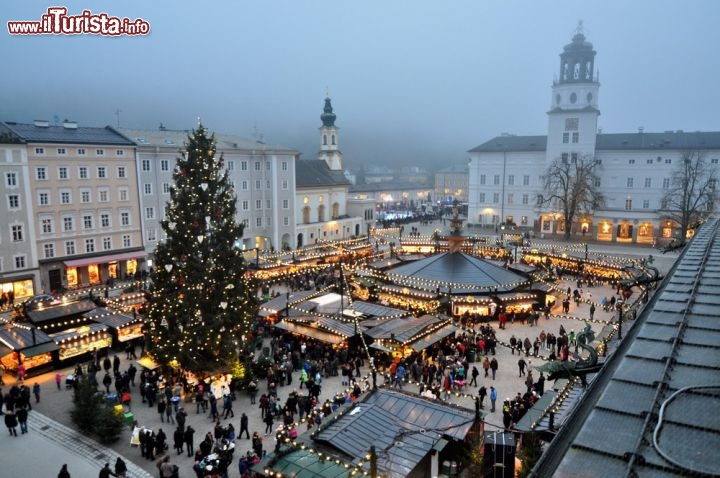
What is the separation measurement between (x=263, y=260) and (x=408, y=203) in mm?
83463

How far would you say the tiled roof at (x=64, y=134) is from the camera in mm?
33531

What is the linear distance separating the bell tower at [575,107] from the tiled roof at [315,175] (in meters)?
27.5

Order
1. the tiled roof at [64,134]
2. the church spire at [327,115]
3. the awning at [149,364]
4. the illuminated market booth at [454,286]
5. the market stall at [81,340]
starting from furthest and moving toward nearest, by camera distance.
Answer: the church spire at [327,115]
the tiled roof at [64,134]
the illuminated market booth at [454,286]
the market stall at [81,340]
the awning at [149,364]

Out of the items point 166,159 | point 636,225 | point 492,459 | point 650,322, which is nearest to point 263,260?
point 166,159

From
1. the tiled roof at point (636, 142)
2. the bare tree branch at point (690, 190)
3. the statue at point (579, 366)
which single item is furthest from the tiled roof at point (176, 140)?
the bare tree branch at point (690, 190)

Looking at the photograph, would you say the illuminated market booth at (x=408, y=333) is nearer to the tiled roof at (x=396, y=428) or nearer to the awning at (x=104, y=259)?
the tiled roof at (x=396, y=428)

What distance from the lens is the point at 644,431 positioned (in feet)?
13.4

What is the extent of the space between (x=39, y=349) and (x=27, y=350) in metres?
0.41

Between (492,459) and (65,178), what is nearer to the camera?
(492,459)

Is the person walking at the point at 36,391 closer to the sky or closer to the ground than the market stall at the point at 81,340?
closer to the ground

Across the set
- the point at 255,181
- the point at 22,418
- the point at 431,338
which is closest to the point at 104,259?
the point at 255,181

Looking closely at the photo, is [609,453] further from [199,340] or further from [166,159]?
[166,159]

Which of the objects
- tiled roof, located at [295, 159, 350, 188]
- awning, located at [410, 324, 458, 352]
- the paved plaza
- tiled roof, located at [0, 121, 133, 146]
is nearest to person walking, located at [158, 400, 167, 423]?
the paved plaza

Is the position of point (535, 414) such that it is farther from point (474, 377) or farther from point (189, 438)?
point (189, 438)
